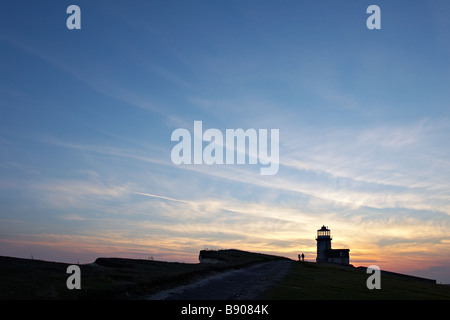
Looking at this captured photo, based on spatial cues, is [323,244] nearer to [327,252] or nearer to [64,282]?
[327,252]

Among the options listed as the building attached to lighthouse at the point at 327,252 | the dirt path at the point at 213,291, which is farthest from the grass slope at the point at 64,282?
the building attached to lighthouse at the point at 327,252

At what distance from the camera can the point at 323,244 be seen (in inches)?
4158

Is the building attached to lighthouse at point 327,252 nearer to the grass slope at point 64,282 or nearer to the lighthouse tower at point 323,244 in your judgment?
the lighthouse tower at point 323,244

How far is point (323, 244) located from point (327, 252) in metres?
2.44

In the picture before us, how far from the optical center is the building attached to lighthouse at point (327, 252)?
334 ft

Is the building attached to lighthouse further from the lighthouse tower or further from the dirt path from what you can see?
the dirt path

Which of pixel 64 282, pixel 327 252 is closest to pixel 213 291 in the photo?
pixel 64 282
